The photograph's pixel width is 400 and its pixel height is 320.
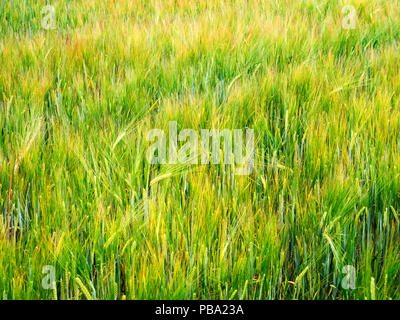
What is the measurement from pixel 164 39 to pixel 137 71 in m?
0.43

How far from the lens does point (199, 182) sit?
0.91 m

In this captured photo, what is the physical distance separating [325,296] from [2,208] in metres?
0.71

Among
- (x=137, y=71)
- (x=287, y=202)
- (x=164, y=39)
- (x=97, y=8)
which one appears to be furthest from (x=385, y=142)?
(x=97, y=8)

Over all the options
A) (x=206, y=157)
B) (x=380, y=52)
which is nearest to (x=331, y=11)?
(x=380, y=52)

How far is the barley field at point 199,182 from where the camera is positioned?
2.56ft

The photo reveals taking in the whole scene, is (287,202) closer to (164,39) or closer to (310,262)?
(310,262)

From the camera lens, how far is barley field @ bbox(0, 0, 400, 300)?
779 millimetres

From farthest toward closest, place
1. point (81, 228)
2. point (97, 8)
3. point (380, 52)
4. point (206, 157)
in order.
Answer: point (97, 8), point (380, 52), point (206, 157), point (81, 228)

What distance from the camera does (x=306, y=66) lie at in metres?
1.58

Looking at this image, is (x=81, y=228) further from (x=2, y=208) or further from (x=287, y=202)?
(x=287, y=202)

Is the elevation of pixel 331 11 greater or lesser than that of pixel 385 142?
greater

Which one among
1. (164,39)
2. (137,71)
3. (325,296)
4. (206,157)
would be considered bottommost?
(325,296)
